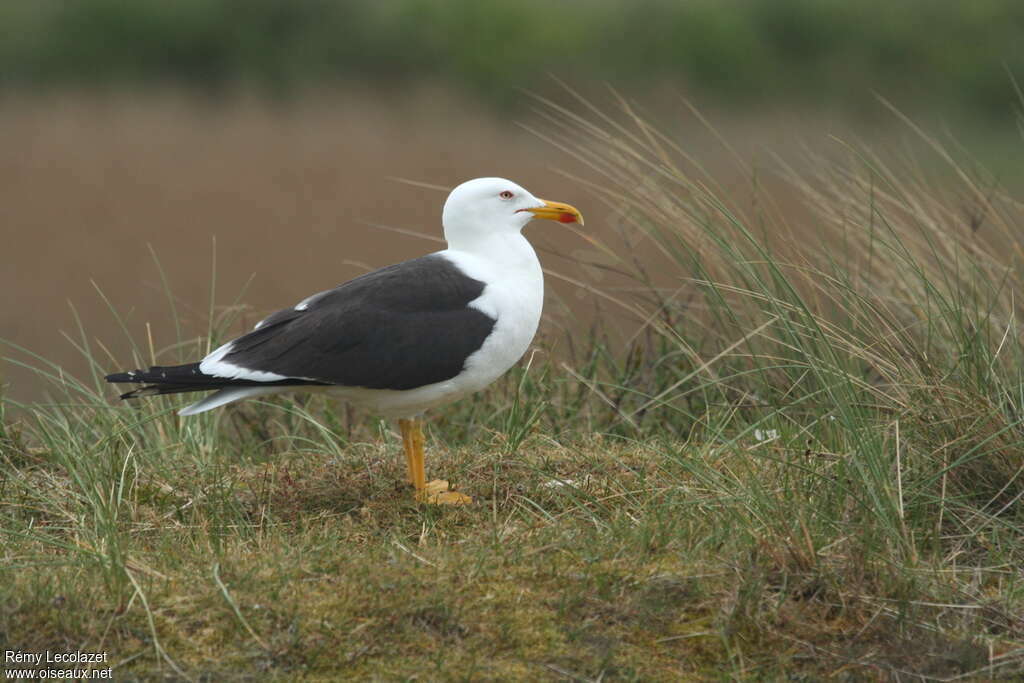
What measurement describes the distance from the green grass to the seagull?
1.01 feet

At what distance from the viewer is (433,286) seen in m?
4.06

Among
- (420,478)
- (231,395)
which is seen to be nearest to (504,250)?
(420,478)

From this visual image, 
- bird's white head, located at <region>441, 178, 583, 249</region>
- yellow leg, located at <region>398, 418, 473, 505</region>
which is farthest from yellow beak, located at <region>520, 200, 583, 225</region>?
A: yellow leg, located at <region>398, 418, 473, 505</region>

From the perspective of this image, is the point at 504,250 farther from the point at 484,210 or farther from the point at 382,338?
the point at 382,338

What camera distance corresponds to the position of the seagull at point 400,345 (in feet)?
12.8

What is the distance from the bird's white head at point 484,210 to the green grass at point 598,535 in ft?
1.84

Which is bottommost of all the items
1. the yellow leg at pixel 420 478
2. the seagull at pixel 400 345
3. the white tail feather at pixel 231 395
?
the yellow leg at pixel 420 478

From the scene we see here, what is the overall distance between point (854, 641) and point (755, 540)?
334 mm

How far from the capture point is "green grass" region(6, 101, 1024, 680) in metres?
3.11

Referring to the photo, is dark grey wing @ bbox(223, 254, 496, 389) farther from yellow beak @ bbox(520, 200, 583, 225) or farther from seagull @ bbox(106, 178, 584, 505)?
yellow beak @ bbox(520, 200, 583, 225)

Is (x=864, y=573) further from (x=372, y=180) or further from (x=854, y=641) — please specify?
(x=372, y=180)

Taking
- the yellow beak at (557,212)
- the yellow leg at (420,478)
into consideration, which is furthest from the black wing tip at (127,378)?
the yellow beak at (557,212)

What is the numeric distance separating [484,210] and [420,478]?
87 cm

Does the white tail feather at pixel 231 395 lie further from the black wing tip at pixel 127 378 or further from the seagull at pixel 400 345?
the black wing tip at pixel 127 378
